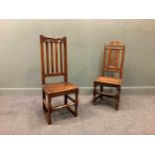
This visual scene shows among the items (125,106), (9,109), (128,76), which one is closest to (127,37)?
(128,76)

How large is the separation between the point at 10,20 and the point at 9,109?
153 centimetres

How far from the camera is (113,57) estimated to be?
9.18ft

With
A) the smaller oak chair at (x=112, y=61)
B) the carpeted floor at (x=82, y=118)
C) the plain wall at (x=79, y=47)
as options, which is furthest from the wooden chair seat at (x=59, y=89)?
the plain wall at (x=79, y=47)

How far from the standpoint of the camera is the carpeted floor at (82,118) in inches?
81.5

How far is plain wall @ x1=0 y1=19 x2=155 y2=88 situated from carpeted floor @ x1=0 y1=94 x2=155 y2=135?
1.39ft

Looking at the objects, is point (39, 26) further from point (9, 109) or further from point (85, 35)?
point (9, 109)

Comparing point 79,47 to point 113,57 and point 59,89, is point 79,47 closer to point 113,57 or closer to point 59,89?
point 113,57

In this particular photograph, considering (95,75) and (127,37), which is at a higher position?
(127,37)

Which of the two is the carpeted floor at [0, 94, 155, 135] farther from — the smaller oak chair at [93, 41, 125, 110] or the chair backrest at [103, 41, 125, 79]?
the chair backrest at [103, 41, 125, 79]

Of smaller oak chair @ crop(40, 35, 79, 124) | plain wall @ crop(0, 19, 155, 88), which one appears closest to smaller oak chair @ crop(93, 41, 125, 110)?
plain wall @ crop(0, 19, 155, 88)

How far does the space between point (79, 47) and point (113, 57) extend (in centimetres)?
66

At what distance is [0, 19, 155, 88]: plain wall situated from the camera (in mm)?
2848

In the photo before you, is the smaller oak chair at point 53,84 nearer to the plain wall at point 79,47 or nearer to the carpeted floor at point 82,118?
the carpeted floor at point 82,118

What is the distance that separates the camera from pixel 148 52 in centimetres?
306
